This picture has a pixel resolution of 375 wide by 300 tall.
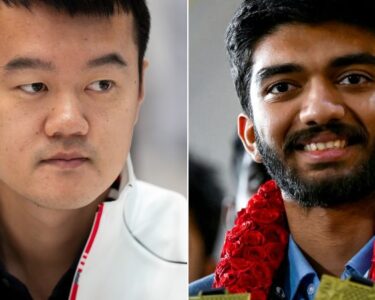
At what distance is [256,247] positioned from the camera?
1.66 m

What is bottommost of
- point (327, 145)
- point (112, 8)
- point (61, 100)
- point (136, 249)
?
point (136, 249)

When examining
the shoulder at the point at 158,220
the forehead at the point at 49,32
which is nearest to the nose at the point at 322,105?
the shoulder at the point at 158,220

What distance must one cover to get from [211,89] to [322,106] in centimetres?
33

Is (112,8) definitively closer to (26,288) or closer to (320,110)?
(320,110)

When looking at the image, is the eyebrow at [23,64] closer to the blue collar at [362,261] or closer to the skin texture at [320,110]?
the skin texture at [320,110]

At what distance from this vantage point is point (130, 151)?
1759mm

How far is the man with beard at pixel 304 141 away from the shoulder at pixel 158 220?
0.15 metres

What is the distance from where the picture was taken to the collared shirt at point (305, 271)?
159cm

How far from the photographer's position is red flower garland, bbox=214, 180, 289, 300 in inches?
64.9

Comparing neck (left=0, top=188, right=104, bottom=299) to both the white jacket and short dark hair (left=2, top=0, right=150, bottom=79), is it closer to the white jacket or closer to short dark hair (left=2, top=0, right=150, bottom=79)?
the white jacket

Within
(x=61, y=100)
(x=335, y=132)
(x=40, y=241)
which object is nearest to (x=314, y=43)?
(x=335, y=132)

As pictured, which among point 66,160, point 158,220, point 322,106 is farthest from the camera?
point 158,220

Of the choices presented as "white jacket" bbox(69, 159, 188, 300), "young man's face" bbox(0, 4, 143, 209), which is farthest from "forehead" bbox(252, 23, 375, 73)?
"white jacket" bbox(69, 159, 188, 300)

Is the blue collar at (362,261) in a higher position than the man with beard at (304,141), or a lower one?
lower
